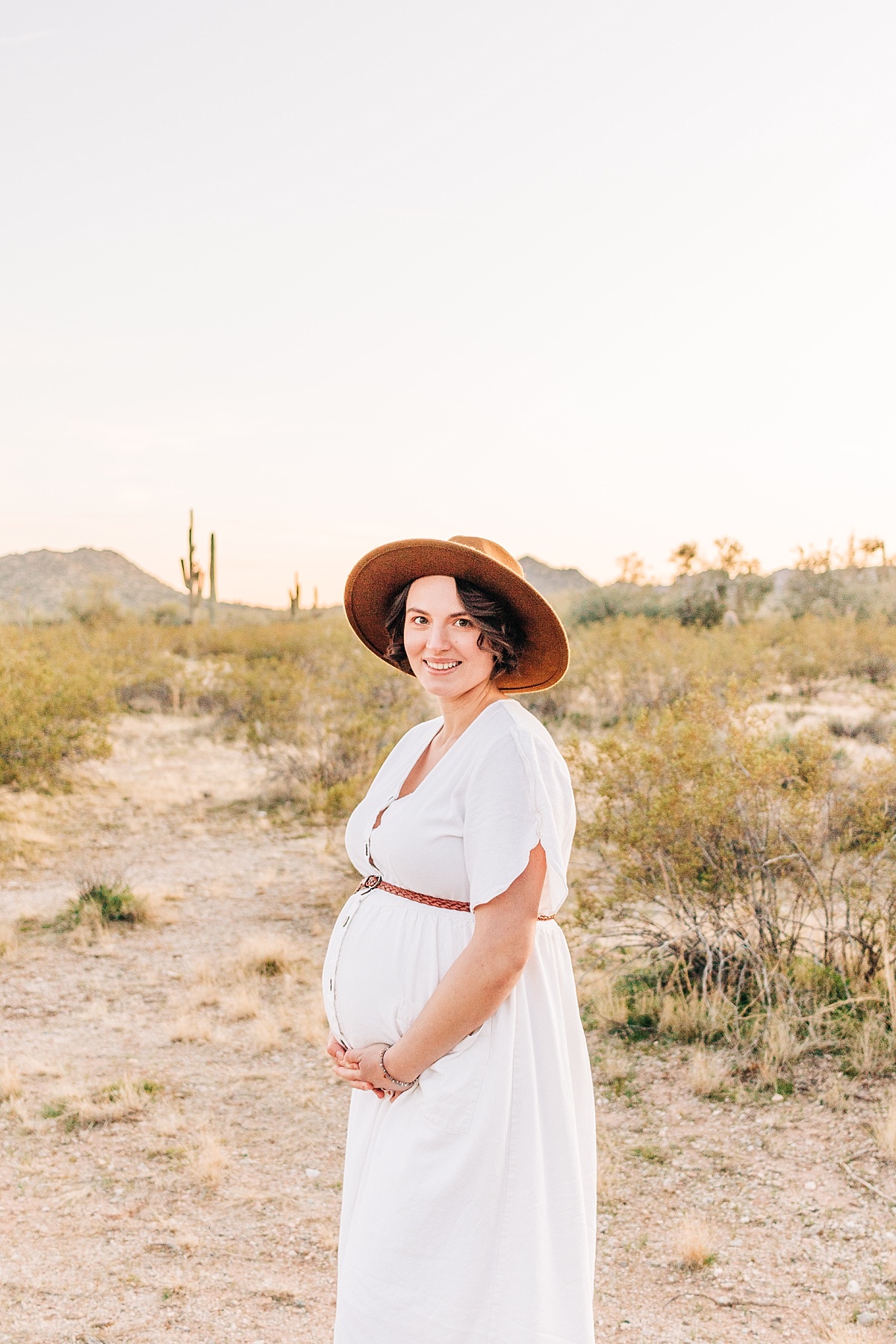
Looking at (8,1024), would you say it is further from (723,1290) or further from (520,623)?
(520,623)

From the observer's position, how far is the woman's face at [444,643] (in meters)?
1.87

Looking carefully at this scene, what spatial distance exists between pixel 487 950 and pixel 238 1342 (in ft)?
6.82

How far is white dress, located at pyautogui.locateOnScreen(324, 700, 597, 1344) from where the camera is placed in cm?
165

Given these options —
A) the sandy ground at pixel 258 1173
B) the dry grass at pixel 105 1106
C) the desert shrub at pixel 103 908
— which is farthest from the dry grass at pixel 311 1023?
the desert shrub at pixel 103 908

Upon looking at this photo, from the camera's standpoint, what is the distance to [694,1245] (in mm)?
3215

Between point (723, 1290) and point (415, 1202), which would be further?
point (723, 1290)

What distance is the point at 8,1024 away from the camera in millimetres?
5266

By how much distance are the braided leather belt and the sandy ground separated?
6.08 ft

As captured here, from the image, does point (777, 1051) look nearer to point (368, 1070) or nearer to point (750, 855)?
point (750, 855)

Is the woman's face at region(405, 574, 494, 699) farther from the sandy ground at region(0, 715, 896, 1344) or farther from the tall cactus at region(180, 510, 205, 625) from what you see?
the tall cactus at region(180, 510, 205, 625)

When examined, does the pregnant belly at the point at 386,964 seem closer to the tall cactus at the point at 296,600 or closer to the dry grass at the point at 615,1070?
the dry grass at the point at 615,1070

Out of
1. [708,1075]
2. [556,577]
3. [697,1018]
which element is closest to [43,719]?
[697,1018]

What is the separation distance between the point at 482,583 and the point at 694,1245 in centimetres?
253

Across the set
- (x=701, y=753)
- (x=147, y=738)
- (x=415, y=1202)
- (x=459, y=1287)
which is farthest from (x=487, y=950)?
(x=147, y=738)
